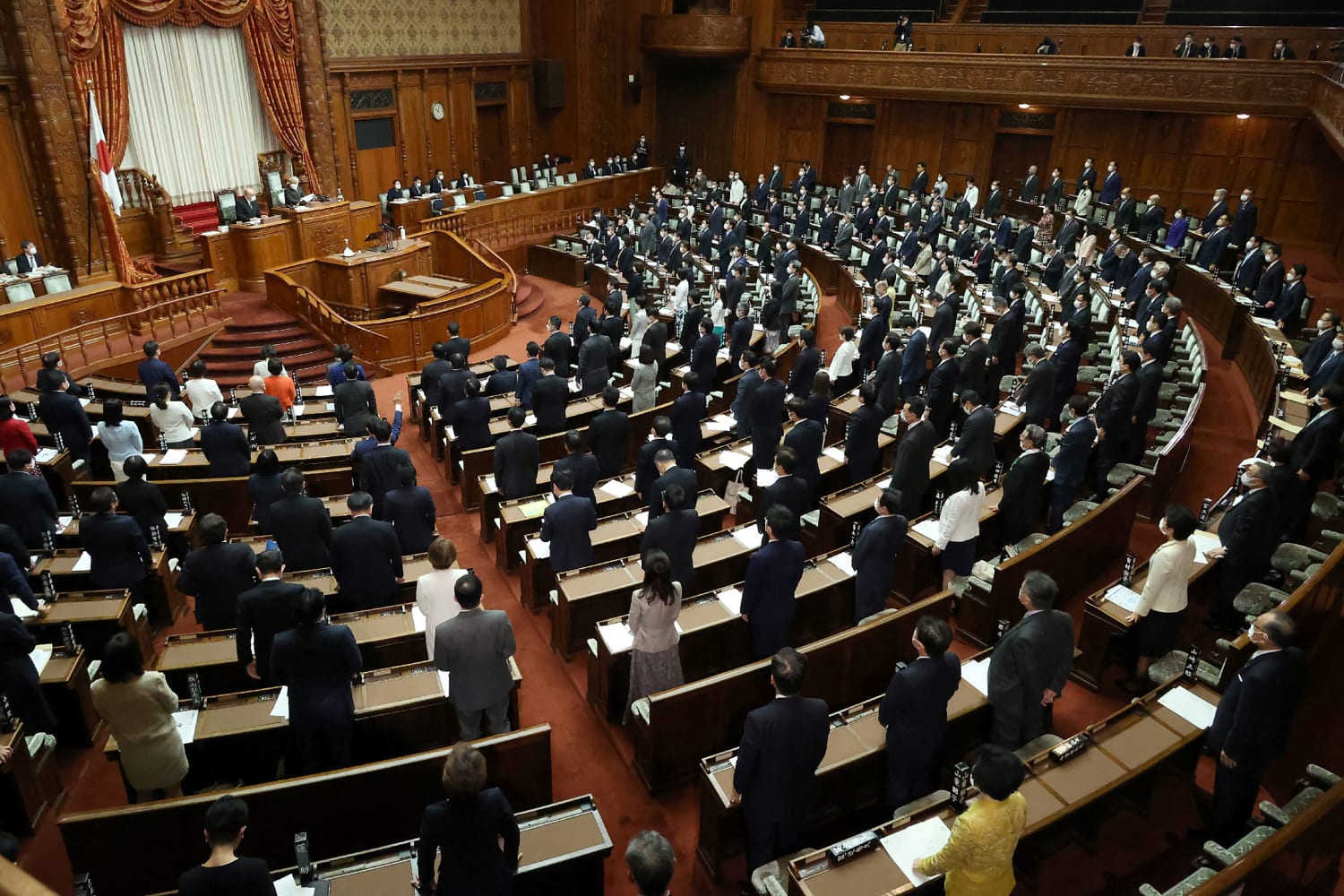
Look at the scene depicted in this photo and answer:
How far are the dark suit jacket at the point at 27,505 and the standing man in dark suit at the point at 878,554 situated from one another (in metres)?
4.88

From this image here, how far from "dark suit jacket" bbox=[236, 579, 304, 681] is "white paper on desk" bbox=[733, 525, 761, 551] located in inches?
118

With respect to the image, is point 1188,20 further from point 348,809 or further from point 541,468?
point 348,809

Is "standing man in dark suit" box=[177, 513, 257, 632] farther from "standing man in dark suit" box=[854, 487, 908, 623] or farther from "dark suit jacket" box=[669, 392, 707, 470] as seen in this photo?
"dark suit jacket" box=[669, 392, 707, 470]

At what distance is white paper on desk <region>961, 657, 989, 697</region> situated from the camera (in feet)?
15.0

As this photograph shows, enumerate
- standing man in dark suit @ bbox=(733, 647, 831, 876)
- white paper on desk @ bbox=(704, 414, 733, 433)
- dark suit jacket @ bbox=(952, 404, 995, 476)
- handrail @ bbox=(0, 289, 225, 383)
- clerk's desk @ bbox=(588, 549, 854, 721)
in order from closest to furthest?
standing man in dark suit @ bbox=(733, 647, 831, 876), clerk's desk @ bbox=(588, 549, 854, 721), dark suit jacket @ bbox=(952, 404, 995, 476), white paper on desk @ bbox=(704, 414, 733, 433), handrail @ bbox=(0, 289, 225, 383)

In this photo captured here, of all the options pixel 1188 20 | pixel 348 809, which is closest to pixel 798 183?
pixel 1188 20

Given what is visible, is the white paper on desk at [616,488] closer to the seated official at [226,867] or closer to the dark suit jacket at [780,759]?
the dark suit jacket at [780,759]

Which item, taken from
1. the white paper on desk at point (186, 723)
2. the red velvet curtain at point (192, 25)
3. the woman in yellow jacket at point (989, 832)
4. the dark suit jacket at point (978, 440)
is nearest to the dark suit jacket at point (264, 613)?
the white paper on desk at point (186, 723)

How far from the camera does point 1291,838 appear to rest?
2.85m

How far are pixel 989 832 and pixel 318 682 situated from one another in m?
3.09

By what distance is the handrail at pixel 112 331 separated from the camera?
1087cm

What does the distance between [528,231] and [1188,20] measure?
1357cm

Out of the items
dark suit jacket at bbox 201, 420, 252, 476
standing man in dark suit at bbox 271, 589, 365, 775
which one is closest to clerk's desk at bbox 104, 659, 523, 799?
standing man in dark suit at bbox 271, 589, 365, 775

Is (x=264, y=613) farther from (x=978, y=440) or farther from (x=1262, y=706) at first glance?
(x=978, y=440)
